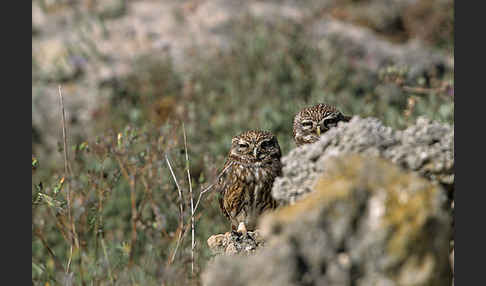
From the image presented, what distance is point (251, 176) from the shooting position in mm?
4297

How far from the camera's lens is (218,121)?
9.36 meters

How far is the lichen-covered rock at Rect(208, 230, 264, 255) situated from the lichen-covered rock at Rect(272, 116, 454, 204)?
86 cm

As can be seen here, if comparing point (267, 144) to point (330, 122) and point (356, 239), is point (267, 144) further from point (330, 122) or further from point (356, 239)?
point (356, 239)

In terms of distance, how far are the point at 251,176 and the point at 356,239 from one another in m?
1.78

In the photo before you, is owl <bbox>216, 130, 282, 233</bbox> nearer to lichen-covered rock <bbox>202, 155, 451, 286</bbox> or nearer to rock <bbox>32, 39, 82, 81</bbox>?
lichen-covered rock <bbox>202, 155, 451, 286</bbox>

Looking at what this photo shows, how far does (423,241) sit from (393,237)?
0.45ft

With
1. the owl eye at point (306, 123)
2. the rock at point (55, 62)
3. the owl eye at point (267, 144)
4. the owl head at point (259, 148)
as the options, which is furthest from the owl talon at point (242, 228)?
the rock at point (55, 62)

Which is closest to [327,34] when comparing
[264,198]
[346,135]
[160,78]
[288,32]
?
[288,32]

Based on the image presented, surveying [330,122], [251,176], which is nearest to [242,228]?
[251,176]

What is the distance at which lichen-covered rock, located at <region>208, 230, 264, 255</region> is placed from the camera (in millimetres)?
3822

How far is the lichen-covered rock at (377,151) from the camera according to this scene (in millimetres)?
3006

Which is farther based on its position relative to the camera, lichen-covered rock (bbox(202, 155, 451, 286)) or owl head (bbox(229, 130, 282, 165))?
owl head (bbox(229, 130, 282, 165))

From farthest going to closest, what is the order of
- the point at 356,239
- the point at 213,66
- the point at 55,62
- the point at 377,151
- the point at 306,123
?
the point at 55,62 → the point at 213,66 → the point at 306,123 → the point at 377,151 → the point at 356,239

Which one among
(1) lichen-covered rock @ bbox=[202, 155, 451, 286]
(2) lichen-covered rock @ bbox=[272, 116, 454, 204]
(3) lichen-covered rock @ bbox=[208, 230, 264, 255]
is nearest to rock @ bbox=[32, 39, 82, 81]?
(3) lichen-covered rock @ bbox=[208, 230, 264, 255]
